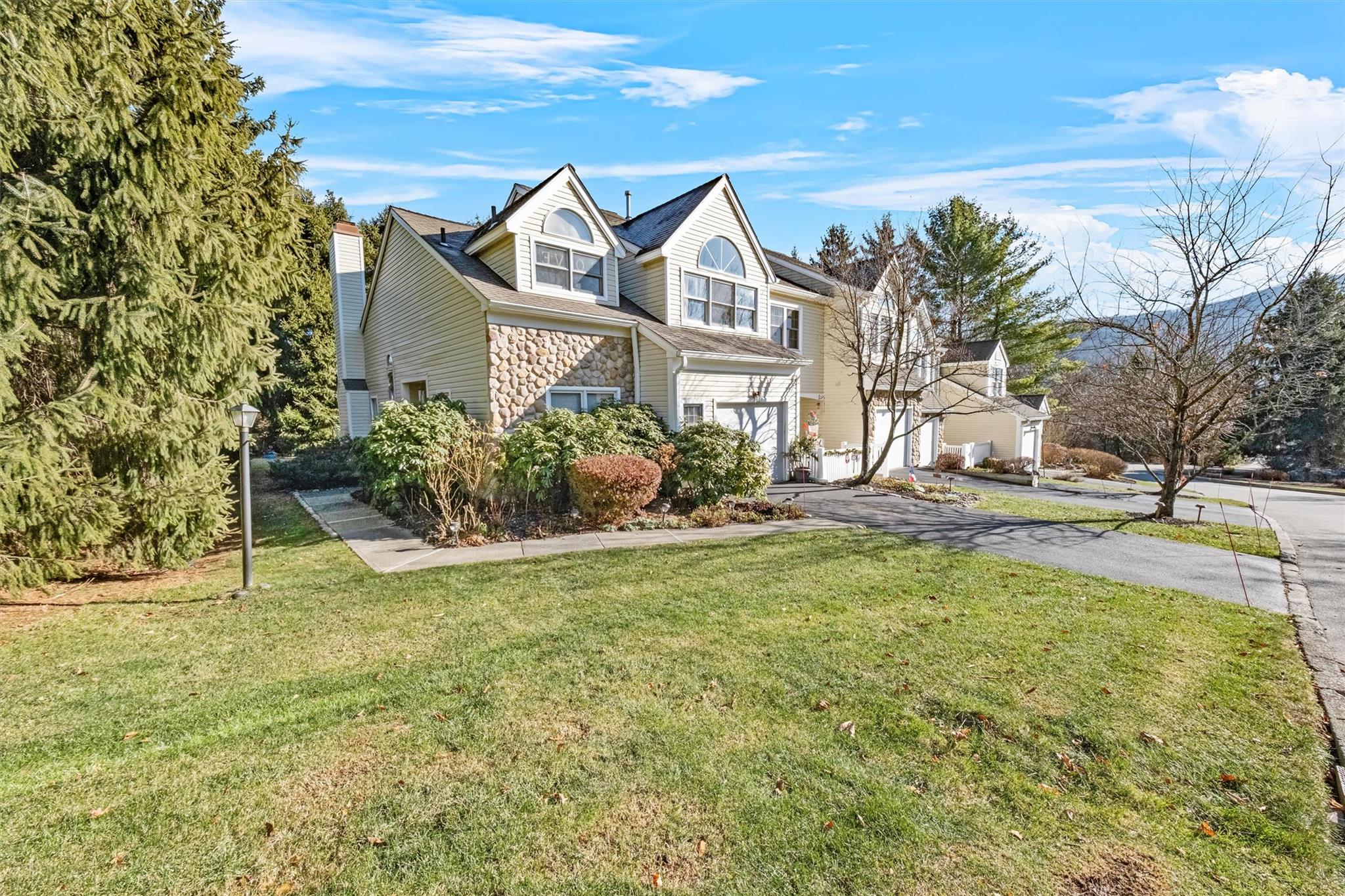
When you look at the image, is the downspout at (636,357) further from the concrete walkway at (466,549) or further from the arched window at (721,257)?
the concrete walkway at (466,549)

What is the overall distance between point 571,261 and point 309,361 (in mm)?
15405

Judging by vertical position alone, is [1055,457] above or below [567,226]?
below

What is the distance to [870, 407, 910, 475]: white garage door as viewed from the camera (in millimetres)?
19453

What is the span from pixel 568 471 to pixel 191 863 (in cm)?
761

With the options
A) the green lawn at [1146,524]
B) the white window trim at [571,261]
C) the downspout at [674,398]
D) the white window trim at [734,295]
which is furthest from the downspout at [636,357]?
the green lawn at [1146,524]

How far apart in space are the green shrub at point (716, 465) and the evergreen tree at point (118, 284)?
24.7 feet

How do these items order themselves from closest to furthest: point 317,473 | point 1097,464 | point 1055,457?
point 317,473
point 1097,464
point 1055,457

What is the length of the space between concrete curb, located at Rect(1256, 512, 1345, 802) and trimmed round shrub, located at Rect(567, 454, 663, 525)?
8.24m

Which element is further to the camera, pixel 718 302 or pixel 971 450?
pixel 971 450

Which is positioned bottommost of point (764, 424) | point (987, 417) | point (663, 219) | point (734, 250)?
point (764, 424)

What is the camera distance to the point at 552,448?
10078 mm

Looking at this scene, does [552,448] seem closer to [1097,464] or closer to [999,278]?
[1097,464]

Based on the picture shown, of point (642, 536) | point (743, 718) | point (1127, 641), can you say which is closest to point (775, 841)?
point (743, 718)

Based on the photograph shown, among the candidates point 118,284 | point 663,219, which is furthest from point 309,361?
point 118,284
